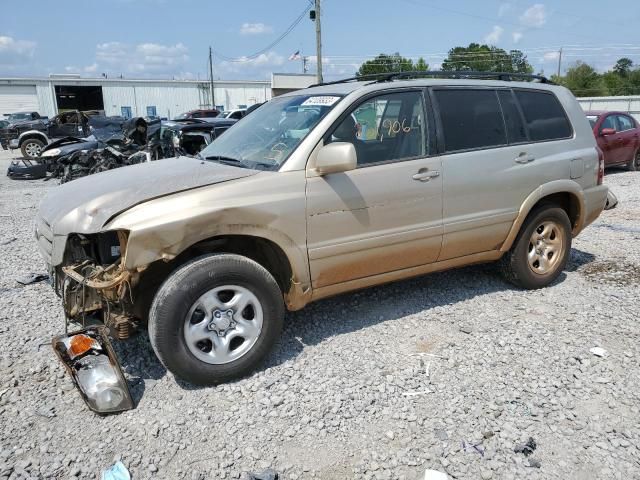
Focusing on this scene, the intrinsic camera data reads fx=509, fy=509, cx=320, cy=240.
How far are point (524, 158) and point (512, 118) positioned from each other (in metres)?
0.37

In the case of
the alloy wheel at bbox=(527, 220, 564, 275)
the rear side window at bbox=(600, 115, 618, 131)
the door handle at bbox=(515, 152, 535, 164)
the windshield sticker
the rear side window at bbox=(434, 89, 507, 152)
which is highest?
the windshield sticker

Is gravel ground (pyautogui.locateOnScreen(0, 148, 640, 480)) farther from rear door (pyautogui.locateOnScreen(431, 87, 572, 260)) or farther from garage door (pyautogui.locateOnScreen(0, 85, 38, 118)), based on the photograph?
garage door (pyautogui.locateOnScreen(0, 85, 38, 118))

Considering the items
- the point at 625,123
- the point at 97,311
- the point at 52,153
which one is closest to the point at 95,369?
the point at 97,311

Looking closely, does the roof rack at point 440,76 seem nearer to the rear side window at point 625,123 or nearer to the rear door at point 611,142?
the rear door at point 611,142

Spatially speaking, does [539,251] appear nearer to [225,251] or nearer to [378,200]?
[378,200]

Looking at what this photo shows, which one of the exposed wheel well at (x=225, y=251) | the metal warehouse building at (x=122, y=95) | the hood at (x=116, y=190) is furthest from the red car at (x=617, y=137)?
the metal warehouse building at (x=122, y=95)

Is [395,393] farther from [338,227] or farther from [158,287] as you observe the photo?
[158,287]

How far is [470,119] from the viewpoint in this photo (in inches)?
164

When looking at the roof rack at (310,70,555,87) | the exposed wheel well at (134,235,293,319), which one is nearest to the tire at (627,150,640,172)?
the roof rack at (310,70,555,87)

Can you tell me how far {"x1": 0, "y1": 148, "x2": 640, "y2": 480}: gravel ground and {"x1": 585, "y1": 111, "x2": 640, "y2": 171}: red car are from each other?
8.14m

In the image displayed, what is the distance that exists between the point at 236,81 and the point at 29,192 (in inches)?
1812

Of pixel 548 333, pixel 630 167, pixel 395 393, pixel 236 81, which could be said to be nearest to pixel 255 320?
pixel 395 393

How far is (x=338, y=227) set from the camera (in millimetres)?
3535

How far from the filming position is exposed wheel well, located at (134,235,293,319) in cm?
322
